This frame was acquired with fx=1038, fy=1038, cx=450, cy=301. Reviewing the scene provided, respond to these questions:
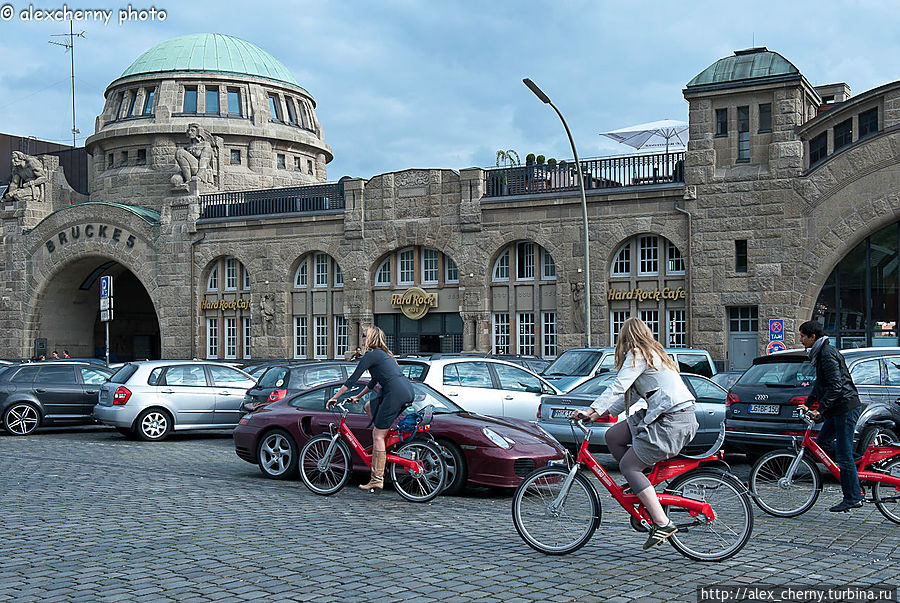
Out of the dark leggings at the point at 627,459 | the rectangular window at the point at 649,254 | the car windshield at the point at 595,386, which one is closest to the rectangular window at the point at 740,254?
the rectangular window at the point at 649,254

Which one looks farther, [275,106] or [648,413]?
[275,106]

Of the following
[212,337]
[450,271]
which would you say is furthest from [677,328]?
[212,337]

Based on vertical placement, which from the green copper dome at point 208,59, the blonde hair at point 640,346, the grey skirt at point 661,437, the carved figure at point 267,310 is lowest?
the grey skirt at point 661,437

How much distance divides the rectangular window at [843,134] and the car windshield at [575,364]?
1354 cm

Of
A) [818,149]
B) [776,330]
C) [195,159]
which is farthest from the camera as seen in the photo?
[195,159]

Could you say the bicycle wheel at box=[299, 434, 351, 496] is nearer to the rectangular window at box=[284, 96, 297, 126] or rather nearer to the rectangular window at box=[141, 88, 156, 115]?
the rectangular window at box=[141, 88, 156, 115]

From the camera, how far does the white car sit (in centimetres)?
1579

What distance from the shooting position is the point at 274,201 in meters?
42.2

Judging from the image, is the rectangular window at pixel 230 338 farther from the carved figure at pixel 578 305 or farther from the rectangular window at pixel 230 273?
Result: the carved figure at pixel 578 305

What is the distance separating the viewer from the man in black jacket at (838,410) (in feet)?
32.0

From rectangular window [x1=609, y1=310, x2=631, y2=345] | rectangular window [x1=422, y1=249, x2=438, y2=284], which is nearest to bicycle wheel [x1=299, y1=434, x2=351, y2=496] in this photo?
rectangular window [x1=609, y1=310, x2=631, y2=345]

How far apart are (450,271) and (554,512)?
30.5m

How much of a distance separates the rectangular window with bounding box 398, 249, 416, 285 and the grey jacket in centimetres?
3133

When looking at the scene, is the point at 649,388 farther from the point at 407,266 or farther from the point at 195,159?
the point at 195,159
